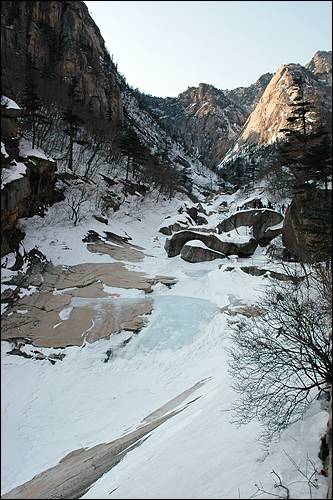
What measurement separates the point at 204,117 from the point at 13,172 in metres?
148

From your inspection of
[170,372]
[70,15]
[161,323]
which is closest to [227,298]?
[161,323]

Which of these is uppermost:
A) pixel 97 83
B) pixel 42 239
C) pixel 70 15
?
pixel 70 15

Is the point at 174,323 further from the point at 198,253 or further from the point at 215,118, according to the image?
the point at 215,118

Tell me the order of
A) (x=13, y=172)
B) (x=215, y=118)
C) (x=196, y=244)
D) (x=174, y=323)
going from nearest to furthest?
(x=174, y=323), (x=13, y=172), (x=196, y=244), (x=215, y=118)

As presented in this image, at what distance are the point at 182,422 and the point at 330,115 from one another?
729cm

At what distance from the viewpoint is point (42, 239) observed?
24547mm

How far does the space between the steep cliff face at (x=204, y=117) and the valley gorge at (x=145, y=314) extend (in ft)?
342

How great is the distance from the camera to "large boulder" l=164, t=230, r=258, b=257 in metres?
26.2

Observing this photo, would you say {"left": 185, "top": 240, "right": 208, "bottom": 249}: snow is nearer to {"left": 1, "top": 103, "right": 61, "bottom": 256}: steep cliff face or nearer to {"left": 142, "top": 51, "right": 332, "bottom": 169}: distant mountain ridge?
{"left": 1, "top": 103, "right": 61, "bottom": 256}: steep cliff face

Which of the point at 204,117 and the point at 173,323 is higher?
the point at 204,117

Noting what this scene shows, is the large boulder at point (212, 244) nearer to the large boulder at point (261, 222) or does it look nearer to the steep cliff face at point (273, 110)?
the large boulder at point (261, 222)

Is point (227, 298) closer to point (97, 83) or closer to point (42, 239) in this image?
point (42, 239)

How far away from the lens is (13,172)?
22.2 metres

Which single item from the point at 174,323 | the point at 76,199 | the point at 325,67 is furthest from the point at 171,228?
the point at 325,67
